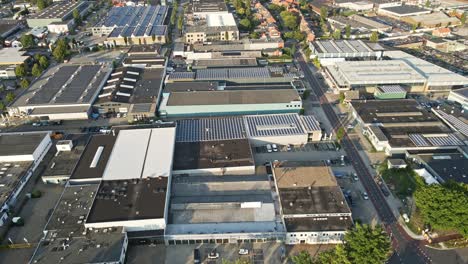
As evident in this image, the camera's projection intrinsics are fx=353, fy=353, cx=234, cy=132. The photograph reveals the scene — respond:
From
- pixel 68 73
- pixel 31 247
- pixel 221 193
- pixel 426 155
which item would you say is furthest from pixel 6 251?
pixel 426 155

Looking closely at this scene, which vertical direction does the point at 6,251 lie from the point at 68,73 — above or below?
below

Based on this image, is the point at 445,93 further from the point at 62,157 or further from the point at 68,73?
the point at 68,73

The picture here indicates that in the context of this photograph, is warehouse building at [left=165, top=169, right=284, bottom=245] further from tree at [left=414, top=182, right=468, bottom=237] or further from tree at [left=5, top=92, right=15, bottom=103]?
tree at [left=5, top=92, right=15, bottom=103]

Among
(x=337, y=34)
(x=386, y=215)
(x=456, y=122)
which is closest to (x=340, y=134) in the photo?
(x=386, y=215)

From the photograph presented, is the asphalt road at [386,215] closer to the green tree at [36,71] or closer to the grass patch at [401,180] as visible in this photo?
the grass patch at [401,180]

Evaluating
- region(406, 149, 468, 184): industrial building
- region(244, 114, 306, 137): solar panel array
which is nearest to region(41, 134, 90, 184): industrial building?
region(244, 114, 306, 137): solar panel array

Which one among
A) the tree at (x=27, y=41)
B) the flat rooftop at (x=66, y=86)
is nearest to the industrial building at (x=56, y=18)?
the tree at (x=27, y=41)
